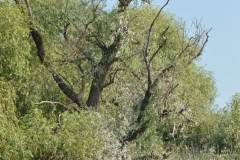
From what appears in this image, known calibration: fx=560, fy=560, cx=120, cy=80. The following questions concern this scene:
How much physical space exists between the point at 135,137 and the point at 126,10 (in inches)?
155

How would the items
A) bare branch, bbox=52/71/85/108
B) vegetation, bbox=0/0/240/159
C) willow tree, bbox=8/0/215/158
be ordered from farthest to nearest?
bare branch, bbox=52/71/85/108 < willow tree, bbox=8/0/215/158 < vegetation, bbox=0/0/240/159

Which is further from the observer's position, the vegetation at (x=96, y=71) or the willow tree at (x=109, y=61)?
the willow tree at (x=109, y=61)

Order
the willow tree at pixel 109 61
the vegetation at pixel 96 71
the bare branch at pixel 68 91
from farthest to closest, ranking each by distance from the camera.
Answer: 1. the bare branch at pixel 68 91
2. the willow tree at pixel 109 61
3. the vegetation at pixel 96 71

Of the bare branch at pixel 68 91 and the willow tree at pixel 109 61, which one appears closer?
the willow tree at pixel 109 61

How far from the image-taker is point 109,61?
17203 mm

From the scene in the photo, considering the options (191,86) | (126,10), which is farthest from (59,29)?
(191,86)

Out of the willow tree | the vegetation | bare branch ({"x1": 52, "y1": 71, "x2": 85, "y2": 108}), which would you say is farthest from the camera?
bare branch ({"x1": 52, "y1": 71, "x2": 85, "y2": 108})

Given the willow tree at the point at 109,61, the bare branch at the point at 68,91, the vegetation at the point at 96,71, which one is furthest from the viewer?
the bare branch at the point at 68,91

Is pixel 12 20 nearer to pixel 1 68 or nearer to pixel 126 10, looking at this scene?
pixel 1 68

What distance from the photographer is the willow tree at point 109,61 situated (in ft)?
55.0

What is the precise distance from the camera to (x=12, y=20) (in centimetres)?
1519

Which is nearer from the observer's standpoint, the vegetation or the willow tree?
the vegetation

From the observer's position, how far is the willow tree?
16750 millimetres

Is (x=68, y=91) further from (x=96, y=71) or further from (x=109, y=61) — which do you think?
(x=109, y=61)
